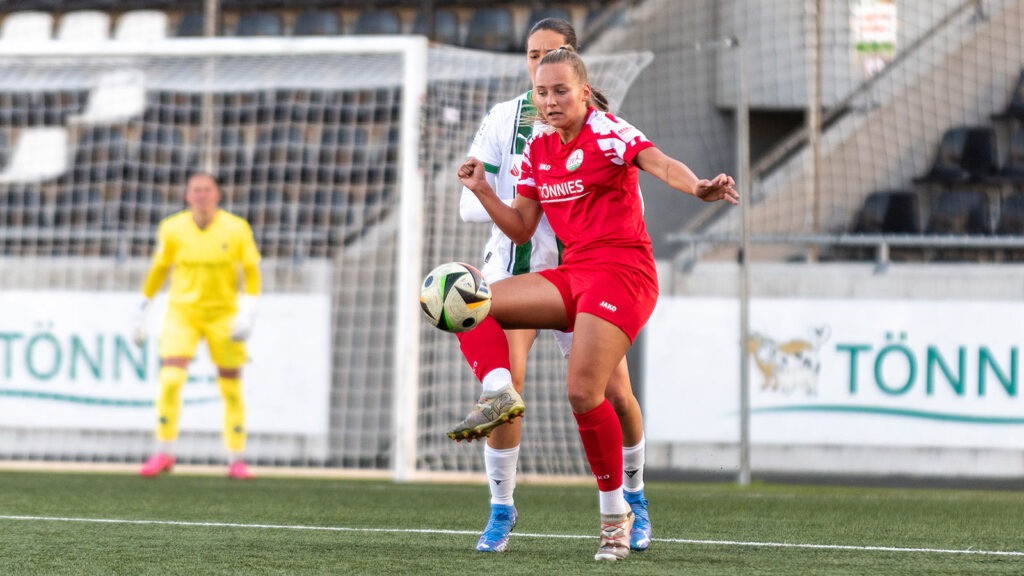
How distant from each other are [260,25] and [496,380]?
42.5 ft

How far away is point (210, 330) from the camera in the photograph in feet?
30.8

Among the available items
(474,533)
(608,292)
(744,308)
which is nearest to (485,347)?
(608,292)

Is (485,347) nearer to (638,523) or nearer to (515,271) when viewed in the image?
(515,271)

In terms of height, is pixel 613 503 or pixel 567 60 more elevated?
pixel 567 60

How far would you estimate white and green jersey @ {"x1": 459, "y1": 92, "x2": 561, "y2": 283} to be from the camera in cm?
507

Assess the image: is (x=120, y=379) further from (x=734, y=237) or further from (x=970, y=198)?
(x=970, y=198)

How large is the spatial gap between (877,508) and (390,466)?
3.94m

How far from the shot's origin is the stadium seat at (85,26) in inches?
660

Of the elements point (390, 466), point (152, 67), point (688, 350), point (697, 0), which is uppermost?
point (697, 0)

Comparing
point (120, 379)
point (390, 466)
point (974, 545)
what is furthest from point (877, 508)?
point (120, 379)

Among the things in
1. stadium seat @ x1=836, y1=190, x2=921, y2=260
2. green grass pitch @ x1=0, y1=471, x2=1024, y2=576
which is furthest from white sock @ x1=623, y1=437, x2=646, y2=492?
stadium seat @ x1=836, y1=190, x2=921, y2=260

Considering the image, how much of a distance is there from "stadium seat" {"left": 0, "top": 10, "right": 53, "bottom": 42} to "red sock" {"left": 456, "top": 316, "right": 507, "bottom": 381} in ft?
44.0

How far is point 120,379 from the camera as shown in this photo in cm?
1020

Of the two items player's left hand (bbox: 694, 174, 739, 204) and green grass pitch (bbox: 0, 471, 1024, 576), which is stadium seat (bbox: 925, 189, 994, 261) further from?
Result: player's left hand (bbox: 694, 174, 739, 204)
